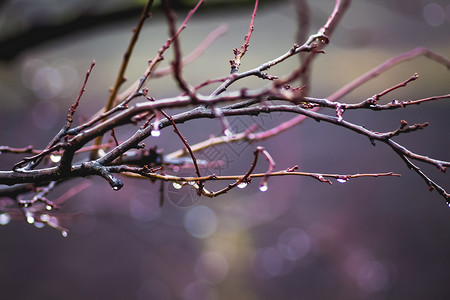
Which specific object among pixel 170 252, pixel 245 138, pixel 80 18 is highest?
pixel 80 18

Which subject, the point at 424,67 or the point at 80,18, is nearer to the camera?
the point at 80,18

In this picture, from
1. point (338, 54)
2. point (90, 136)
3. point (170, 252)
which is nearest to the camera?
point (90, 136)

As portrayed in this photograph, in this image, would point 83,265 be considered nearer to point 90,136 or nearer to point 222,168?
point 222,168

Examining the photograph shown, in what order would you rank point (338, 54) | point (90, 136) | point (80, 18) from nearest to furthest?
point (90, 136), point (80, 18), point (338, 54)

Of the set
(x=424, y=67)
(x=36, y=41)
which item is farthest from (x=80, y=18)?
(x=424, y=67)

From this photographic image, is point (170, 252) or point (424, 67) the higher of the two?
point (424, 67)

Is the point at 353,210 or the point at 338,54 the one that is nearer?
the point at 353,210

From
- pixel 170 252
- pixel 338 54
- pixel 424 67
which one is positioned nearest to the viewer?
pixel 170 252

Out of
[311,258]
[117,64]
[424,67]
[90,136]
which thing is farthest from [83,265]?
[424,67]

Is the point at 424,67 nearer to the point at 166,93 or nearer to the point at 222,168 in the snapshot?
the point at 166,93
